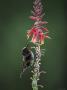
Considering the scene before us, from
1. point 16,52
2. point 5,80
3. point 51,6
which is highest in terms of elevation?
point 51,6

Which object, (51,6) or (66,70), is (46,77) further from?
(51,6)

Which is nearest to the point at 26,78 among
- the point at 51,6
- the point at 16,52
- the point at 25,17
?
the point at 16,52

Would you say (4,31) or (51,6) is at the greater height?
(51,6)

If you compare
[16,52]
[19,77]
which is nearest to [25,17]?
[16,52]

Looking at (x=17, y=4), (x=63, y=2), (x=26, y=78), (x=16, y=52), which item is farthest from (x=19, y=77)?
(x=63, y=2)

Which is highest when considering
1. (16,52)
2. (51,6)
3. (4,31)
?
(51,6)

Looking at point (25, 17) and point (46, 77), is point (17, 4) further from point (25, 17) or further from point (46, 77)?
point (46, 77)

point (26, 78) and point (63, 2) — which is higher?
point (63, 2)
